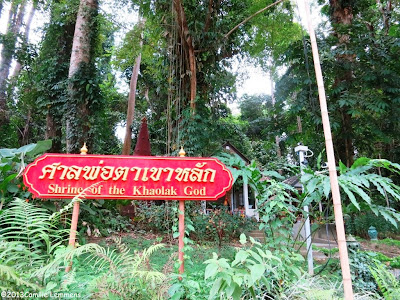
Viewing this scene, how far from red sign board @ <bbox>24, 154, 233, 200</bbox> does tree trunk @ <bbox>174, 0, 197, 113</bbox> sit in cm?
350

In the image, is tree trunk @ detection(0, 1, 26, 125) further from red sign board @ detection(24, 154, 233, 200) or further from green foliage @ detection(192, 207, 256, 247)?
red sign board @ detection(24, 154, 233, 200)

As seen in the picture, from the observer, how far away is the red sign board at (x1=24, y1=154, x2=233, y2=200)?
9.17 ft

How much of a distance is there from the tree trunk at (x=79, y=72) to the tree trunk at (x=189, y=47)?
2.34 m

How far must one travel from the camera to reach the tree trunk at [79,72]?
593 centimetres

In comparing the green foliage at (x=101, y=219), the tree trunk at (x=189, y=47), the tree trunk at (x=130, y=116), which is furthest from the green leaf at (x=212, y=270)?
the tree trunk at (x=130, y=116)

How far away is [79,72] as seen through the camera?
20.5ft

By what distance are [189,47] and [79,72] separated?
8.66ft

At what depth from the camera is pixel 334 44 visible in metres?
6.62

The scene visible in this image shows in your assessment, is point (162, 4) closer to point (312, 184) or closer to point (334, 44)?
point (334, 44)

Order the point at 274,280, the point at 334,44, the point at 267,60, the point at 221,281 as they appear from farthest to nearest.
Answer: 1. the point at 267,60
2. the point at 334,44
3. the point at 274,280
4. the point at 221,281

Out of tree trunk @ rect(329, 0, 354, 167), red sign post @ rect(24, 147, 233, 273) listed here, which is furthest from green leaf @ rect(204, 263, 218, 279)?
tree trunk @ rect(329, 0, 354, 167)

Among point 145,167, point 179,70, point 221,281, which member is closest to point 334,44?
point 179,70

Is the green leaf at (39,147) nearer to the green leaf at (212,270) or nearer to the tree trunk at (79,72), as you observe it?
the tree trunk at (79,72)

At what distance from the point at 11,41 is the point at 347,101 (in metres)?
9.89
